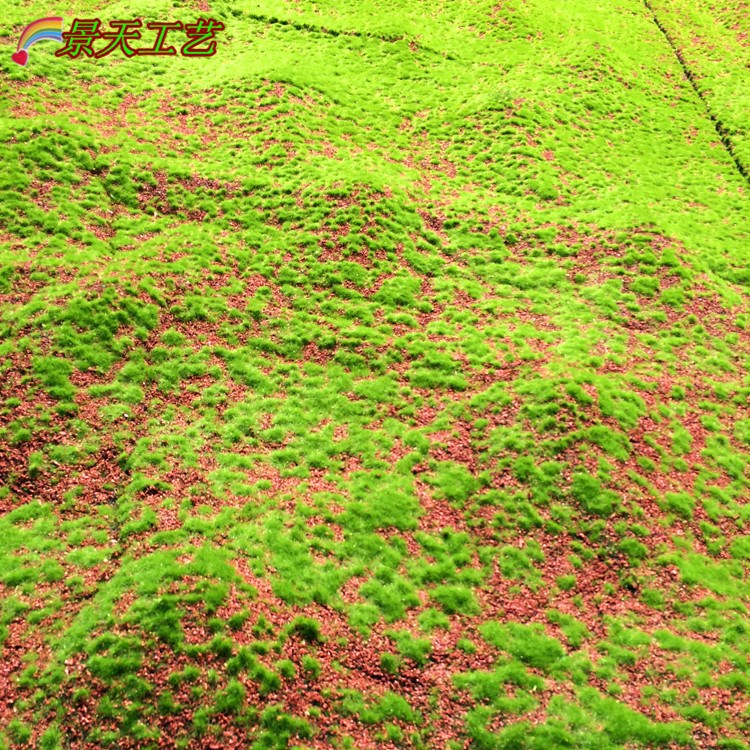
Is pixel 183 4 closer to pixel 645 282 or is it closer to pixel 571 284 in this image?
pixel 571 284

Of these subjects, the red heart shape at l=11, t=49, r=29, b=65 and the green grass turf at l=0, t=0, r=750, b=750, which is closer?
the green grass turf at l=0, t=0, r=750, b=750

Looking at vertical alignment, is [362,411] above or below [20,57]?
below

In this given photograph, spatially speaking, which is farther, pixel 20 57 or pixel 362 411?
pixel 20 57

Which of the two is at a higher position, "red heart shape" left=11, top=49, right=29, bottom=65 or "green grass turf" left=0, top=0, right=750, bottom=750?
"red heart shape" left=11, top=49, right=29, bottom=65

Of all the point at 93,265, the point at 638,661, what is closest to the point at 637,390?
the point at 638,661

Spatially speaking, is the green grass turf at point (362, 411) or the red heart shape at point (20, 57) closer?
the green grass turf at point (362, 411)

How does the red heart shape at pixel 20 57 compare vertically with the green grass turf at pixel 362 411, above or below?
above
